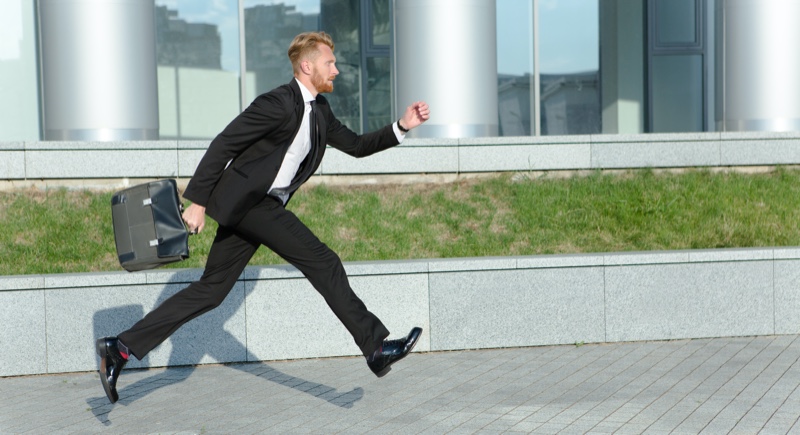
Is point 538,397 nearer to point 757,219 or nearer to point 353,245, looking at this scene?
point 353,245

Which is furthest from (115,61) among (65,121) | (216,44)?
(216,44)

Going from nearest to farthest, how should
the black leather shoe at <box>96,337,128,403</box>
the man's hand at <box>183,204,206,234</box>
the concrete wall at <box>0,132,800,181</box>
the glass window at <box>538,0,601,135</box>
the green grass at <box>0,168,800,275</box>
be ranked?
the man's hand at <box>183,204,206,234</box> < the black leather shoe at <box>96,337,128,403</box> < the green grass at <box>0,168,800,275</box> < the concrete wall at <box>0,132,800,181</box> < the glass window at <box>538,0,601,135</box>

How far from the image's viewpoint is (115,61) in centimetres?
1235

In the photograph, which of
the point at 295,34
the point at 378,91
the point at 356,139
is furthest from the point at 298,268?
the point at 378,91

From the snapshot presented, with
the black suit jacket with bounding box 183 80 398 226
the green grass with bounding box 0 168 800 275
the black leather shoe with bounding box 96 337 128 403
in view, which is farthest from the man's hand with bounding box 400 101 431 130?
the green grass with bounding box 0 168 800 275

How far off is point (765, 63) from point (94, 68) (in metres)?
8.42

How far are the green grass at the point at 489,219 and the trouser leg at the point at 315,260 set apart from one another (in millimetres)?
3371

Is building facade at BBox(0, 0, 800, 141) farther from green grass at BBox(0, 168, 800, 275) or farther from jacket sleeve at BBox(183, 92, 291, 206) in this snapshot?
jacket sleeve at BBox(183, 92, 291, 206)

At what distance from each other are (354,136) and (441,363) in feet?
7.03

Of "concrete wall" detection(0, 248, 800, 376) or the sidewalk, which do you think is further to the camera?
"concrete wall" detection(0, 248, 800, 376)

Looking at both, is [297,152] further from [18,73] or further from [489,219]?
[18,73]

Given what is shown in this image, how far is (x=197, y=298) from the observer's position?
5.79m

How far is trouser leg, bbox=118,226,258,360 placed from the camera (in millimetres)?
5660

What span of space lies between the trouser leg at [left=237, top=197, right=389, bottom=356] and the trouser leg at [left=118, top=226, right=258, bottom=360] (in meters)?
0.24
